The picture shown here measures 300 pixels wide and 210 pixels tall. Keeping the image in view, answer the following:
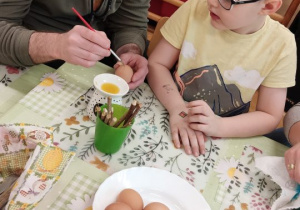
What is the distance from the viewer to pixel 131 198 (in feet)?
2.31

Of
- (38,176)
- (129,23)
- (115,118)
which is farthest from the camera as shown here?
(129,23)

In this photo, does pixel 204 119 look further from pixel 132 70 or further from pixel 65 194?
pixel 65 194

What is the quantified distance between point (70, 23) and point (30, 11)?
0.51ft

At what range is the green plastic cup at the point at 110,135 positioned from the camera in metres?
0.78

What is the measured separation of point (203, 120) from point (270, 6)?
0.42 m

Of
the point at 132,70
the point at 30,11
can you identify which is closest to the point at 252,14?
the point at 132,70

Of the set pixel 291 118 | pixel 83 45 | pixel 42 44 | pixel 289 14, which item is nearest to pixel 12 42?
pixel 42 44

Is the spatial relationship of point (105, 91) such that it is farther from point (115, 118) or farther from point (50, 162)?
point (50, 162)

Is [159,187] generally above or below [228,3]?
below

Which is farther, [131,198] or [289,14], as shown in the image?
[289,14]

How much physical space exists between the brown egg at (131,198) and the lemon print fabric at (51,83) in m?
0.42

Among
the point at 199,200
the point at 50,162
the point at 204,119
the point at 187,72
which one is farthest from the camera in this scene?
the point at 187,72

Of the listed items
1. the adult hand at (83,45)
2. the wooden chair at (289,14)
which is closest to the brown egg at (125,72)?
the adult hand at (83,45)

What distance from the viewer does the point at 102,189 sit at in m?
0.71
